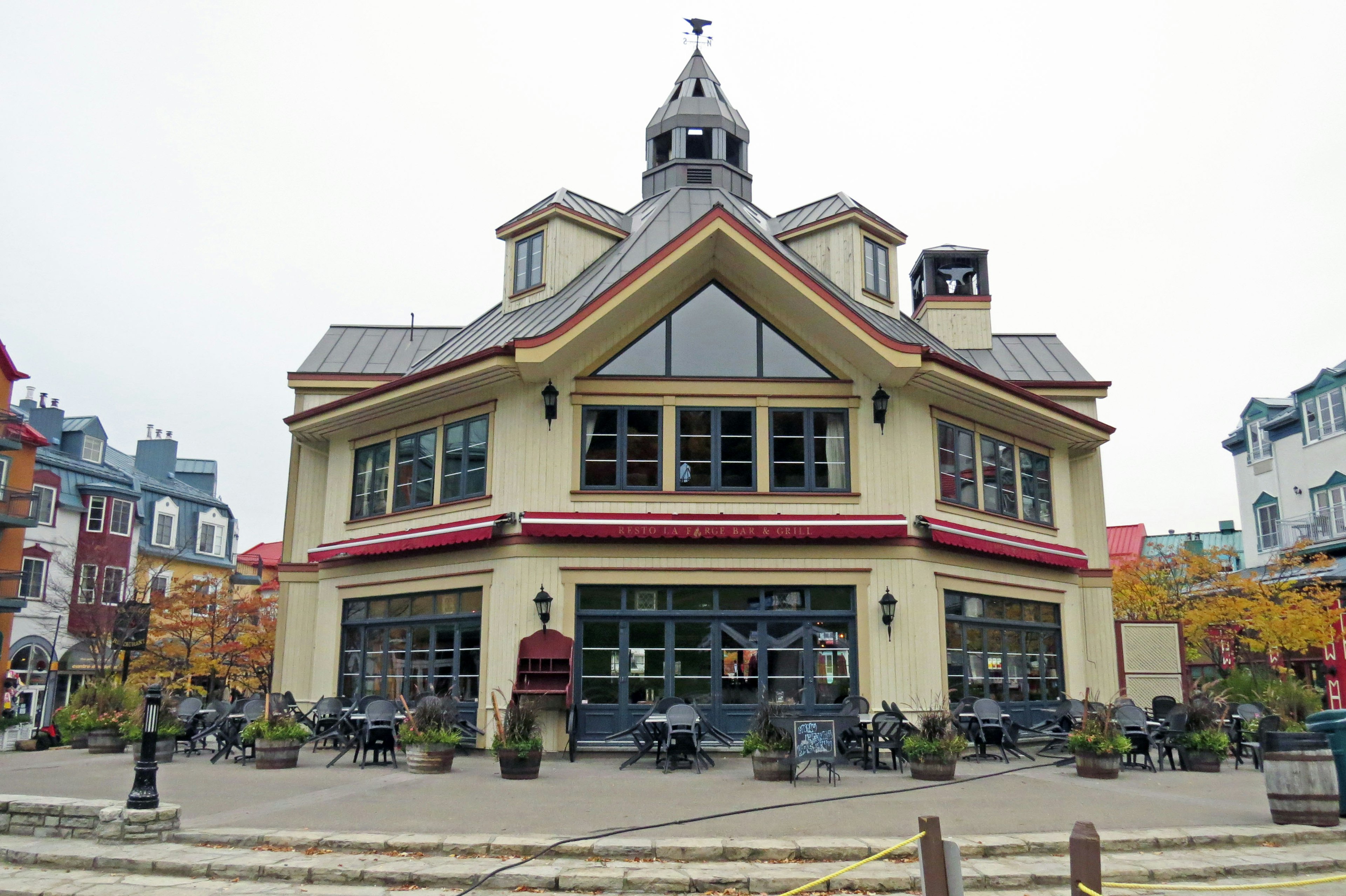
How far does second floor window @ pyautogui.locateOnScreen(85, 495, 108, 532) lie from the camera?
40.8m

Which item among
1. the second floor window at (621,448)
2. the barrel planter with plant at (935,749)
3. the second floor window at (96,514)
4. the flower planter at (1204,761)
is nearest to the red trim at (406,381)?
the second floor window at (621,448)

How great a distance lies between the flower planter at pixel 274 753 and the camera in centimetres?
1520

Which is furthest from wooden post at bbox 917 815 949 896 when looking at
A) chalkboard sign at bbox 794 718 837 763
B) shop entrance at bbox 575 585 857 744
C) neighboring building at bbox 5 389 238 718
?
neighboring building at bbox 5 389 238 718

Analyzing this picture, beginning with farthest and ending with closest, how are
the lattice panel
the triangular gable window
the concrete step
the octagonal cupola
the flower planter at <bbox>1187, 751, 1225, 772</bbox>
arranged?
the octagonal cupola < the lattice panel < the triangular gable window < the flower planter at <bbox>1187, 751, 1225, 772</bbox> < the concrete step

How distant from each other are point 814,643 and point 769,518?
230 cm

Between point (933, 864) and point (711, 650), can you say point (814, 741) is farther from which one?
point (933, 864)

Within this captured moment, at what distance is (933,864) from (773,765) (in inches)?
326

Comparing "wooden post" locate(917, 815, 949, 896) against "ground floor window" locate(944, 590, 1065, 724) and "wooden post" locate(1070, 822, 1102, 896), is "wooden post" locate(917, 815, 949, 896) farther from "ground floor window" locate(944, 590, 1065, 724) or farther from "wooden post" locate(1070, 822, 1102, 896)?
"ground floor window" locate(944, 590, 1065, 724)

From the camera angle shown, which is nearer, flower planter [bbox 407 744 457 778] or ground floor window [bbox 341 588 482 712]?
flower planter [bbox 407 744 457 778]

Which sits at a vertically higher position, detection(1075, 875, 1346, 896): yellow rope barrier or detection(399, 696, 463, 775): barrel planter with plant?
detection(399, 696, 463, 775): barrel planter with plant

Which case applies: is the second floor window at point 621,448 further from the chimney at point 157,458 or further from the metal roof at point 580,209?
the chimney at point 157,458

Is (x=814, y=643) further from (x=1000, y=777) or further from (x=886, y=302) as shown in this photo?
(x=886, y=302)

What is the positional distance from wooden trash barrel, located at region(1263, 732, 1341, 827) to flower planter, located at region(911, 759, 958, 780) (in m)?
4.05

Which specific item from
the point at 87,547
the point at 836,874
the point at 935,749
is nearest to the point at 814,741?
the point at 935,749
